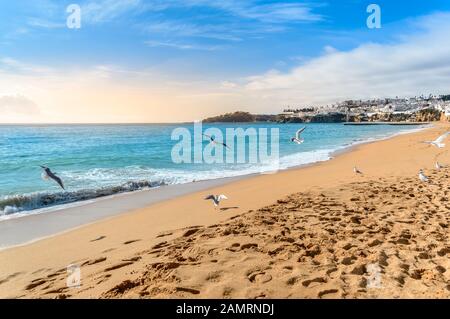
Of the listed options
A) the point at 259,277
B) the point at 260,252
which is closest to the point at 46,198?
the point at 260,252

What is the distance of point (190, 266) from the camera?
4.33 m

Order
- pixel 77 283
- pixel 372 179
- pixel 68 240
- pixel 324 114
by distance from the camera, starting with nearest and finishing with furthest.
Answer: pixel 77 283 → pixel 68 240 → pixel 372 179 → pixel 324 114

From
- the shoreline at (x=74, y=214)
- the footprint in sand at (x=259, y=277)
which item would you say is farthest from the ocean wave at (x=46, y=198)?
the footprint in sand at (x=259, y=277)

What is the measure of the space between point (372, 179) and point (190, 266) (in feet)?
29.2

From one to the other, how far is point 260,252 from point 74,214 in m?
6.43

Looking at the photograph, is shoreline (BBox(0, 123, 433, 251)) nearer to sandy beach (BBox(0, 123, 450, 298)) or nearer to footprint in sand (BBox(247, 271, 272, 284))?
sandy beach (BBox(0, 123, 450, 298))

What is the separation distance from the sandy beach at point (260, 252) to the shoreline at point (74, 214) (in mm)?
514

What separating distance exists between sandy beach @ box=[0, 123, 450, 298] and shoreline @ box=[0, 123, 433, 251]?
51 centimetres

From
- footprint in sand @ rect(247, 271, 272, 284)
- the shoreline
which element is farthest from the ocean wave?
footprint in sand @ rect(247, 271, 272, 284)

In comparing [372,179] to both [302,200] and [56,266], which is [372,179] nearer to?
[302,200]

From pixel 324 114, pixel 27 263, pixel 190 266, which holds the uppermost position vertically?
pixel 324 114

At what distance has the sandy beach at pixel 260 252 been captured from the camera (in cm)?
373

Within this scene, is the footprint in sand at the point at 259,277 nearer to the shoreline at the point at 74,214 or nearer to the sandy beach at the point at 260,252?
the sandy beach at the point at 260,252
